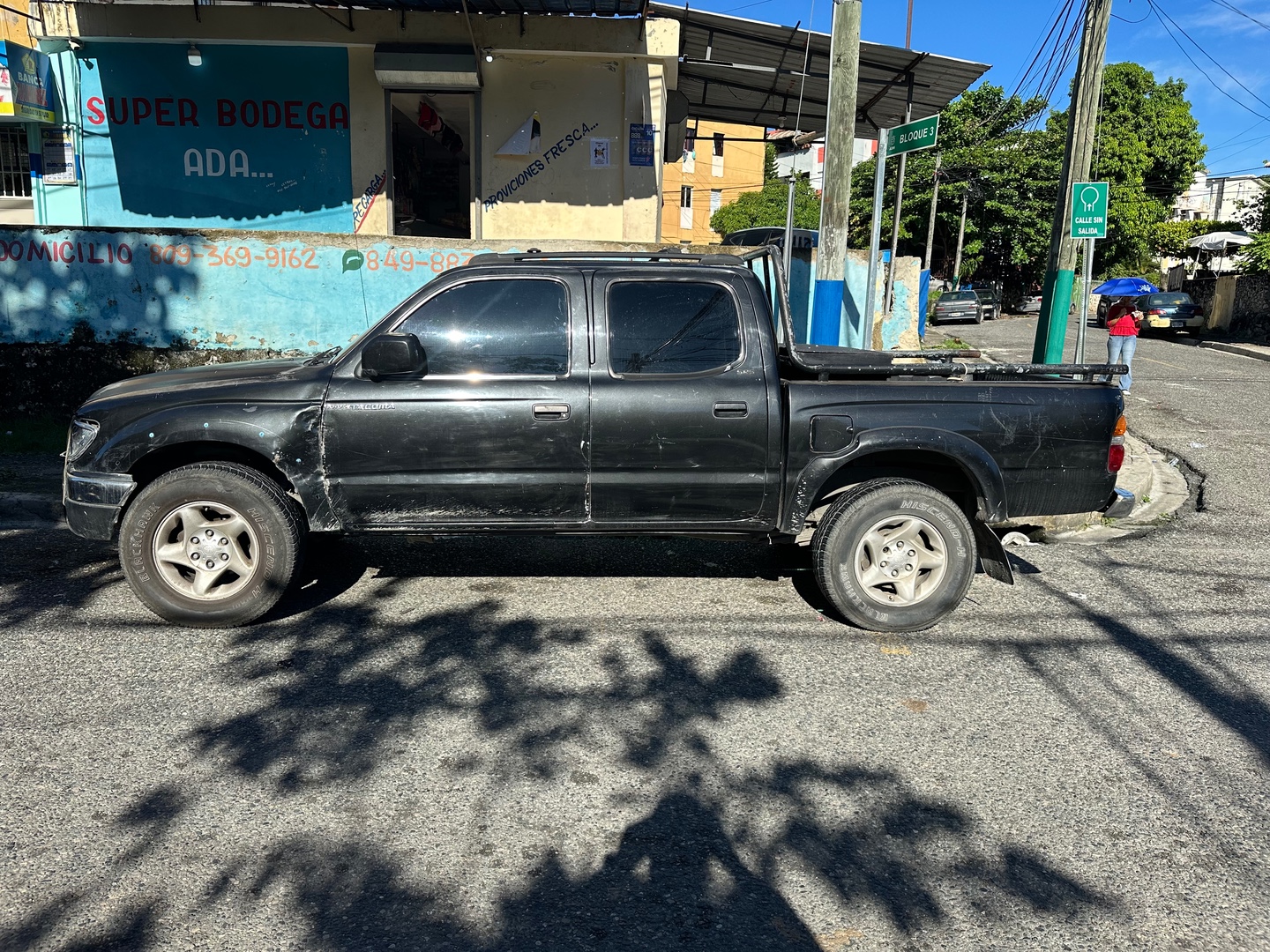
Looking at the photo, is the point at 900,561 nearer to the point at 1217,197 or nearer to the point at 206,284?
the point at 206,284

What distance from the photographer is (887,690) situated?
4.51m

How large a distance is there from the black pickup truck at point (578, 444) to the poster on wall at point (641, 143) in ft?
28.1

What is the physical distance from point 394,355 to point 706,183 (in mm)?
60032

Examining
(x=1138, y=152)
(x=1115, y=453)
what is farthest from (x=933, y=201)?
(x=1115, y=453)

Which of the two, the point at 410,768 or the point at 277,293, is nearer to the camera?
the point at 410,768

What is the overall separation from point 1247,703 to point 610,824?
3029 millimetres

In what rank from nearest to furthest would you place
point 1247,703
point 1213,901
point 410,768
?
point 1213,901 → point 410,768 → point 1247,703

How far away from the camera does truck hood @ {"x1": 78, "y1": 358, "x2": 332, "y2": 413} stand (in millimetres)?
5059

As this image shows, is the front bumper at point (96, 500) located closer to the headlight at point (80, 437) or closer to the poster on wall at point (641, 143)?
the headlight at point (80, 437)

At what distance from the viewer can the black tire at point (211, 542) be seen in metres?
5.02

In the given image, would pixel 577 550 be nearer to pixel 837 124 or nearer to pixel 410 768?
pixel 410 768

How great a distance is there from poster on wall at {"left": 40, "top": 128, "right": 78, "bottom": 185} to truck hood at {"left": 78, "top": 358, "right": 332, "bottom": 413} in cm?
949

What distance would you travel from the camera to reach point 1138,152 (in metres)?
43.2

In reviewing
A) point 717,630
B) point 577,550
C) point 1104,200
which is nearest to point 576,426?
point 717,630
